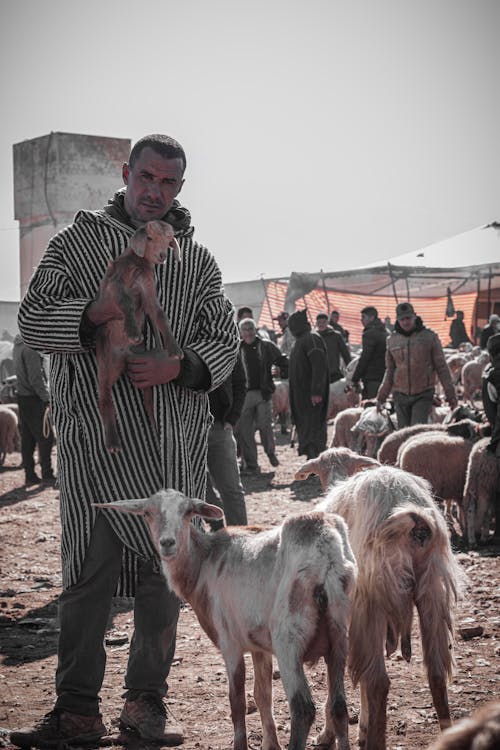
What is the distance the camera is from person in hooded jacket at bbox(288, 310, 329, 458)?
1313cm

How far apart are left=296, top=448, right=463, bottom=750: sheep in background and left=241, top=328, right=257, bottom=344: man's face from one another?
9287 mm

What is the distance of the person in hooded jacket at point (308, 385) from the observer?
43.1 ft

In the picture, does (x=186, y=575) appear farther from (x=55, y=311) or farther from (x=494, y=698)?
(x=494, y=698)

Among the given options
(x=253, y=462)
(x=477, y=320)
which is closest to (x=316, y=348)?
(x=253, y=462)

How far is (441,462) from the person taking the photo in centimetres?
905

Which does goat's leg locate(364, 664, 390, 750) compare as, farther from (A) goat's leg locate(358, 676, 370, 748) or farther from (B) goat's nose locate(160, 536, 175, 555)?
(B) goat's nose locate(160, 536, 175, 555)

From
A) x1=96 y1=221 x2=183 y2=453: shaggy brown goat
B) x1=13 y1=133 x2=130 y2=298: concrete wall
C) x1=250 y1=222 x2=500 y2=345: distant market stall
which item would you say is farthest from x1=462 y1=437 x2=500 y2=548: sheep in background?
x1=13 y1=133 x2=130 y2=298: concrete wall

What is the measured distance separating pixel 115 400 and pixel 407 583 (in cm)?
168

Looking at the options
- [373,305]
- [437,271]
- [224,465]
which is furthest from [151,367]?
[373,305]

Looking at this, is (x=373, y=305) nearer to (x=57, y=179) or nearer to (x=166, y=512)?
(x=57, y=179)

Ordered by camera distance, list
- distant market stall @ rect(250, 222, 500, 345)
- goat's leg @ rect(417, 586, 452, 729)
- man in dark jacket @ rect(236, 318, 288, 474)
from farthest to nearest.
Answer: distant market stall @ rect(250, 222, 500, 345) < man in dark jacket @ rect(236, 318, 288, 474) < goat's leg @ rect(417, 586, 452, 729)

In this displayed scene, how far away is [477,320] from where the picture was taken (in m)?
29.3

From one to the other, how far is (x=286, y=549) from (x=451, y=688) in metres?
1.86

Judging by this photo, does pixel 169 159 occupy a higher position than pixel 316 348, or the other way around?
pixel 169 159
